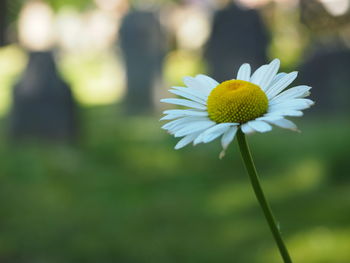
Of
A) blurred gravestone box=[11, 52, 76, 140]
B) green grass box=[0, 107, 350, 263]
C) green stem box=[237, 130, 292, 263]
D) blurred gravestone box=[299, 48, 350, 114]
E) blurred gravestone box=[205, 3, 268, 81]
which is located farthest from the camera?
blurred gravestone box=[205, 3, 268, 81]

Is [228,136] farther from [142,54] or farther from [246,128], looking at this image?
[142,54]

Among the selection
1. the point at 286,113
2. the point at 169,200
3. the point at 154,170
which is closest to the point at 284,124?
the point at 286,113

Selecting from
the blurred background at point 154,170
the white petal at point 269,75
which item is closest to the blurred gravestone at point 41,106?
the blurred background at point 154,170

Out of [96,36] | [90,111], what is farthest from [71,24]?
[90,111]

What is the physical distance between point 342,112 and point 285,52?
6050 millimetres

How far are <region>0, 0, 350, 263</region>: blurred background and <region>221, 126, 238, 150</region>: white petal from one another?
2827mm

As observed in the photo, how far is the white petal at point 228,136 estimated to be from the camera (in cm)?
92

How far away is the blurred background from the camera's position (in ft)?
13.4

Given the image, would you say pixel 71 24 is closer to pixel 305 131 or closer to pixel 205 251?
pixel 305 131

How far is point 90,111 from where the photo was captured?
8.94 m

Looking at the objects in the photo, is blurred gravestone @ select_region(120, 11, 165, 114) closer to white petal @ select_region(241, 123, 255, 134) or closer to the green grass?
the green grass

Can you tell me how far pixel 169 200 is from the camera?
491 cm

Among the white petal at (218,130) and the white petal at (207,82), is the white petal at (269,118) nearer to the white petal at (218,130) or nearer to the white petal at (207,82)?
the white petal at (218,130)

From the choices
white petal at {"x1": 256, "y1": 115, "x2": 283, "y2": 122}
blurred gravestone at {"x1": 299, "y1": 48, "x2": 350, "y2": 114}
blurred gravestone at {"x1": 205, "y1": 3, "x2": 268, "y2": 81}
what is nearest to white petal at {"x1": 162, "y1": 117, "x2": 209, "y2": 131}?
white petal at {"x1": 256, "y1": 115, "x2": 283, "y2": 122}
